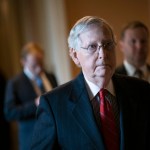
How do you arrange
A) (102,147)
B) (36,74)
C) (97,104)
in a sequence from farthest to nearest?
1. (36,74)
2. (97,104)
3. (102,147)

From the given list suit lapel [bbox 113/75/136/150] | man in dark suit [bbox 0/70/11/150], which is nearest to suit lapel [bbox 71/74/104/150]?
suit lapel [bbox 113/75/136/150]

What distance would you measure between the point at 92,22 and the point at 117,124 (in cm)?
48

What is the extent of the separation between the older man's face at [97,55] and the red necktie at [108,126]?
A: 0.11 m

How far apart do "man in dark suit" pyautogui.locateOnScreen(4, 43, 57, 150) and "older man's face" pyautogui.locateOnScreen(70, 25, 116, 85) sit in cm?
132

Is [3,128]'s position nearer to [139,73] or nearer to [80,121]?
[139,73]

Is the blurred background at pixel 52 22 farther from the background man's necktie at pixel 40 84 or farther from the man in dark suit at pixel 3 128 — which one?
the background man's necktie at pixel 40 84

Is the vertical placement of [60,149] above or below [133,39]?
below

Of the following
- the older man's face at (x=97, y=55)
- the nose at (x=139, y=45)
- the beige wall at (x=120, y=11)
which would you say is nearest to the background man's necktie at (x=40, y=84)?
the beige wall at (x=120, y=11)

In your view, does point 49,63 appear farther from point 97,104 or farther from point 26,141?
point 97,104

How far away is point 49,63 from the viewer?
4.88m

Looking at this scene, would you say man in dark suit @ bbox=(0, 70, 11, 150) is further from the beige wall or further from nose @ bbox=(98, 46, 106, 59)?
nose @ bbox=(98, 46, 106, 59)

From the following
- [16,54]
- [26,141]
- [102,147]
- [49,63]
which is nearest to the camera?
[102,147]

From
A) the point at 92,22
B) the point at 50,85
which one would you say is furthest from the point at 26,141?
the point at 92,22

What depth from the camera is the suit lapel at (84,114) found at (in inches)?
62.4
